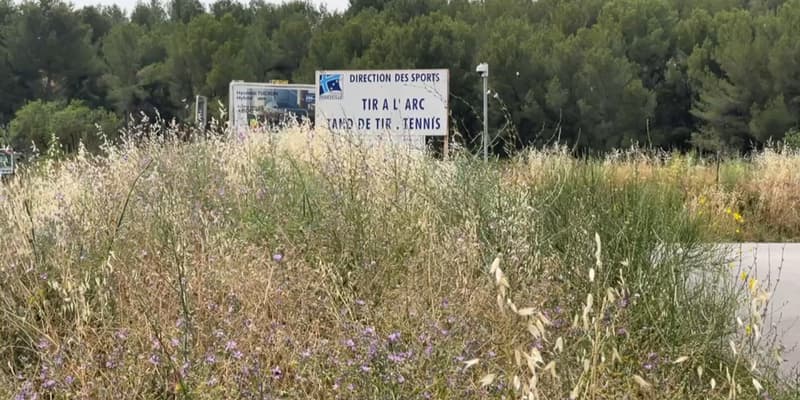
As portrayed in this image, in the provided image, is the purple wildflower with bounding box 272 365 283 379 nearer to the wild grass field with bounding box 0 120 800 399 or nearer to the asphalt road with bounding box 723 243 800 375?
the wild grass field with bounding box 0 120 800 399

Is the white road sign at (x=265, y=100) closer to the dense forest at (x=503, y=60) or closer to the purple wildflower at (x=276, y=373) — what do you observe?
the dense forest at (x=503, y=60)

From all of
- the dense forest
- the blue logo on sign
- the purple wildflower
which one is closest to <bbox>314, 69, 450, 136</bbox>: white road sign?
the blue logo on sign

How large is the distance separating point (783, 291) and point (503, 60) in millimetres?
28641

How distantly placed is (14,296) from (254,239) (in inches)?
39.7

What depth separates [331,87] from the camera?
13.5 metres

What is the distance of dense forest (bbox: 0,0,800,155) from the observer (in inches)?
1211

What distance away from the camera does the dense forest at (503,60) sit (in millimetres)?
30766

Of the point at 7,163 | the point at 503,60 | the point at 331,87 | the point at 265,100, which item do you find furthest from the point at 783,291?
the point at 503,60

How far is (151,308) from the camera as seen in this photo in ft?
9.84

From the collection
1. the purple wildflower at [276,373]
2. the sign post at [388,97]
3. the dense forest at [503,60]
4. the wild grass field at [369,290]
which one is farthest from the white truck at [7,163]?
the dense forest at [503,60]

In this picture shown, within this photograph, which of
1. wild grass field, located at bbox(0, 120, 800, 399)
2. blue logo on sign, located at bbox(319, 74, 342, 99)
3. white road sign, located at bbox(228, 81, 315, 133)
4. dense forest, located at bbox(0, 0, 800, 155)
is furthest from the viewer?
dense forest, located at bbox(0, 0, 800, 155)

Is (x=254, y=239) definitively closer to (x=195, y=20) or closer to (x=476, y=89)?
(x=476, y=89)

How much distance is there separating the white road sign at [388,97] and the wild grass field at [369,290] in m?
7.72

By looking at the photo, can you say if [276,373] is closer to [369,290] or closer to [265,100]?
[369,290]
